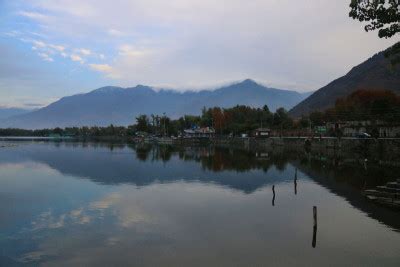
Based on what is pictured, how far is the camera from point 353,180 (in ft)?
152

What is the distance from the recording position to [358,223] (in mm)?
26422

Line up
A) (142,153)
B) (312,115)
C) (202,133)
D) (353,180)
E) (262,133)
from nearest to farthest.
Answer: (353,180), (142,153), (312,115), (262,133), (202,133)

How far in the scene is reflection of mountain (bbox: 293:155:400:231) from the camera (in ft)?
92.1

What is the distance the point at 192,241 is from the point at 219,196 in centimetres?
1498

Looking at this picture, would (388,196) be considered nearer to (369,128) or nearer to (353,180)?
(353,180)

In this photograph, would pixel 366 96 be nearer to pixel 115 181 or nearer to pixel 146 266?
Result: pixel 115 181

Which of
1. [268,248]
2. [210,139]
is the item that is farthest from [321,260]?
[210,139]

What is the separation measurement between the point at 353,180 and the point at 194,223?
88.9 ft

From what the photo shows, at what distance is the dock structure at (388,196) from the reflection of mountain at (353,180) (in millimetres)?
517

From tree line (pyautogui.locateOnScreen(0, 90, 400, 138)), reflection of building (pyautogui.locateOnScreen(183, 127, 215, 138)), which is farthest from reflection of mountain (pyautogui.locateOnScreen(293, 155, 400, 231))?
reflection of building (pyautogui.locateOnScreen(183, 127, 215, 138))

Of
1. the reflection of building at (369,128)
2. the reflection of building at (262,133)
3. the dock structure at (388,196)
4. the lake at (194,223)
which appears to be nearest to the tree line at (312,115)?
the reflection of building at (369,128)

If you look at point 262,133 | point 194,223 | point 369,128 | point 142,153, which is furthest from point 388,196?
point 262,133

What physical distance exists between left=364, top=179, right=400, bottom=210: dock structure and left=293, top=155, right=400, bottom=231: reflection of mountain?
1.70 ft

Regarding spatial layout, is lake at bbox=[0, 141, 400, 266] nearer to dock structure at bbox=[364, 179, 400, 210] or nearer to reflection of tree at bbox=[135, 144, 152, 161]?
dock structure at bbox=[364, 179, 400, 210]
